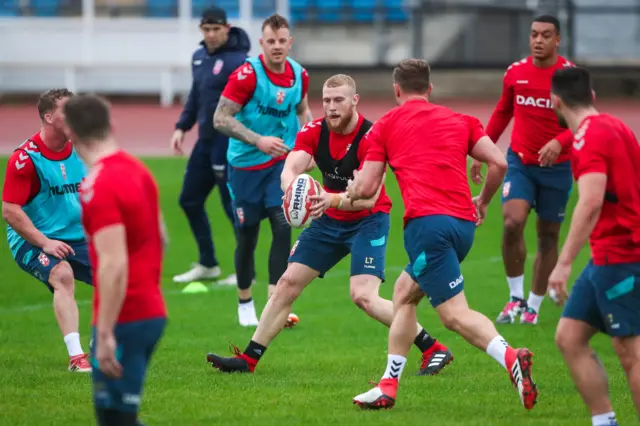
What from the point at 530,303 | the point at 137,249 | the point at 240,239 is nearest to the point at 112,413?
the point at 137,249

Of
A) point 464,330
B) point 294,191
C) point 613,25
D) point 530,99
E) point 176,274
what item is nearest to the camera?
point 464,330

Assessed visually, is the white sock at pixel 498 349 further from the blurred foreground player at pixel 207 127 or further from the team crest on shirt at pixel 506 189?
the blurred foreground player at pixel 207 127

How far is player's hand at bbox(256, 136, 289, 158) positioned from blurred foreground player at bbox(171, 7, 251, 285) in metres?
3.01

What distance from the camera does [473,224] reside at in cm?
738

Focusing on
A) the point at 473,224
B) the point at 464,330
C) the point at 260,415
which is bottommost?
the point at 260,415

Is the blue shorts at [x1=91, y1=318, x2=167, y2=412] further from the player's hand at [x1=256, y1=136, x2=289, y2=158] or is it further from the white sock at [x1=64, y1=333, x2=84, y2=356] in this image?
the player's hand at [x1=256, y1=136, x2=289, y2=158]

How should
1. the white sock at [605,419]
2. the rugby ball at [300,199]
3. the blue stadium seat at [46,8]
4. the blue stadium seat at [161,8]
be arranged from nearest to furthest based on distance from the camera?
1. the white sock at [605,419]
2. the rugby ball at [300,199]
3. the blue stadium seat at [161,8]
4. the blue stadium seat at [46,8]

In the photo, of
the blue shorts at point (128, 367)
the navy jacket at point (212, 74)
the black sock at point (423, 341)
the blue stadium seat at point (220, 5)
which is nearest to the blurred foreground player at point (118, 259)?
the blue shorts at point (128, 367)

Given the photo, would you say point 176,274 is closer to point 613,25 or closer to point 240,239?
point 240,239

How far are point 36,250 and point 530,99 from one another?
4907 mm

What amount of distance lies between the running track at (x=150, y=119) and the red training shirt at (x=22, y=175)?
53.4 feet

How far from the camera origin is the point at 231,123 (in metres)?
10.6

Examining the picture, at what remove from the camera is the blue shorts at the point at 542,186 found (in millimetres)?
10867

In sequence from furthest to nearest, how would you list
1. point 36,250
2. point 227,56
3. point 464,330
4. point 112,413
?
point 227,56
point 36,250
point 464,330
point 112,413
